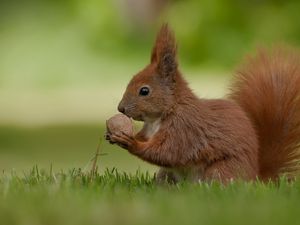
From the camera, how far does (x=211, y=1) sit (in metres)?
14.6

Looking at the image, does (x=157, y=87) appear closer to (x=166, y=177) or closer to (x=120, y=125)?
(x=120, y=125)

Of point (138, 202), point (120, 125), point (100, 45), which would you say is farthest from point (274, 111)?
point (100, 45)

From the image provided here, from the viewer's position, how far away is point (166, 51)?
4.89 m

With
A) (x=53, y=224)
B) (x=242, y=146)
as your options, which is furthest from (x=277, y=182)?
(x=53, y=224)

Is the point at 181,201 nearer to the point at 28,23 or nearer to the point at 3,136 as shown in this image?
the point at 3,136

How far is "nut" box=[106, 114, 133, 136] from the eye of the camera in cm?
482

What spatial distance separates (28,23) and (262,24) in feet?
10.9

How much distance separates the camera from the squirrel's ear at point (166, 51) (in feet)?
16.0

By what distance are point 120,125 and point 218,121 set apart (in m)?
0.44

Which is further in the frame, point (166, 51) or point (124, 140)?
point (166, 51)

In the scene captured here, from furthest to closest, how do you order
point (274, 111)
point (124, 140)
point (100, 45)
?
point (100, 45), point (274, 111), point (124, 140)

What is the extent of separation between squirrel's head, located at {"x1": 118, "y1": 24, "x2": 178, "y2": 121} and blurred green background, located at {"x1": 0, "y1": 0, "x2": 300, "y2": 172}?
540 cm

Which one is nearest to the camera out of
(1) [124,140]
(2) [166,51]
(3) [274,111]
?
(1) [124,140]

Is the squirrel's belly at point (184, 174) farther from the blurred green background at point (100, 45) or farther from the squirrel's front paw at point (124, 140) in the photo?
the blurred green background at point (100, 45)
